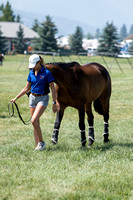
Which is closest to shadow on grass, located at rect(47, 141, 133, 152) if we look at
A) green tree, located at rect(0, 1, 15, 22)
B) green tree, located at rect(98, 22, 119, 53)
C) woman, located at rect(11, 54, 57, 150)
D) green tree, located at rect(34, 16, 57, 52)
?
woman, located at rect(11, 54, 57, 150)

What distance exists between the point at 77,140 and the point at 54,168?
2.29 metres

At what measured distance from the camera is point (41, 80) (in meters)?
6.55

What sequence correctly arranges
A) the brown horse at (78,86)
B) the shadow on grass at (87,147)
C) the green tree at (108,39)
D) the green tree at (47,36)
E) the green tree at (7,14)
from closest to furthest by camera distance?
the brown horse at (78,86) → the shadow on grass at (87,147) → the green tree at (108,39) → the green tree at (47,36) → the green tree at (7,14)

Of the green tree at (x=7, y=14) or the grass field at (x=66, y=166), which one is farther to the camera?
the green tree at (x=7, y=14)

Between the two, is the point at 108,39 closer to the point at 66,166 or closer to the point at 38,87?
the point at 38,87

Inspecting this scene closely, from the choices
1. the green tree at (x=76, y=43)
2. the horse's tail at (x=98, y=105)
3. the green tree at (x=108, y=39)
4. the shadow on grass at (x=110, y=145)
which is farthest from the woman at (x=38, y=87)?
the green tree at (x=76, y=43)

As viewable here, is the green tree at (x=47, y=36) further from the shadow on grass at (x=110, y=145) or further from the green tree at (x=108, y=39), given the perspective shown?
the shadow on grass at (x=110, y=145)

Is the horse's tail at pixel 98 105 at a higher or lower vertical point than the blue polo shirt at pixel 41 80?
lower

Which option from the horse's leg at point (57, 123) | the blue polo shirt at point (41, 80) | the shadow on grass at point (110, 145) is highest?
the blue polo shirt at point (41, 80)

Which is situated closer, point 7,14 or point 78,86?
point 78,86

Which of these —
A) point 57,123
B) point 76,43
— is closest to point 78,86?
point 57,123

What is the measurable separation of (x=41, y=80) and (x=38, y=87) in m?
0.17

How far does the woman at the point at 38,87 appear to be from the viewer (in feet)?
21.2

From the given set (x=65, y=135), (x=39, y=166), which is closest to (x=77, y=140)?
(x=65, y=135)
